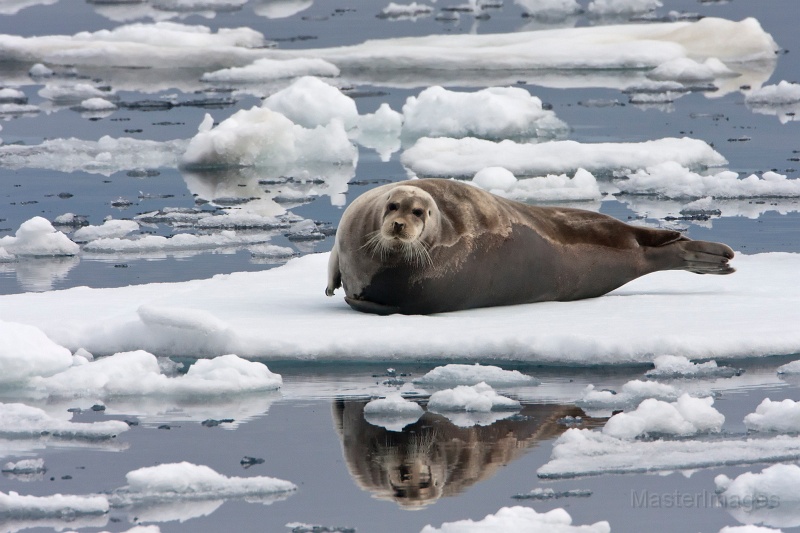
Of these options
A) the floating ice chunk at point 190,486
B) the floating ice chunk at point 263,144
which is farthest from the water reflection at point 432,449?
the floating ice chunk at point 263,144

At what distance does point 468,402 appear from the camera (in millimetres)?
5285

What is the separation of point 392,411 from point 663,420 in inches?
36.3

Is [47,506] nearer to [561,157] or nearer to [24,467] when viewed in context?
[24,467]

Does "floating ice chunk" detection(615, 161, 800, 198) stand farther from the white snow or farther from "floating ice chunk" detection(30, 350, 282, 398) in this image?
"floating ice chunk" detection(30, 350, 282, 398)

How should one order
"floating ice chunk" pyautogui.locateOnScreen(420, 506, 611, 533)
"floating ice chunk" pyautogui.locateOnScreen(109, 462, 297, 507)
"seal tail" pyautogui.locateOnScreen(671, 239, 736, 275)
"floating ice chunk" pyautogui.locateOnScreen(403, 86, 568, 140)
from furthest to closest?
"floating ice chunk" pyautogui.locateOnScreen(403, 86, 568, 140)
"seal tail" pyautogui.locateOnScreen(671, 239, 736, 275)
"floating ice chunk" pyautogui.locateOnScreen(109, 462, 297, 507)
"floating ice chunk" pyautogui.locateOnScreen(420, 506, 611, 533)

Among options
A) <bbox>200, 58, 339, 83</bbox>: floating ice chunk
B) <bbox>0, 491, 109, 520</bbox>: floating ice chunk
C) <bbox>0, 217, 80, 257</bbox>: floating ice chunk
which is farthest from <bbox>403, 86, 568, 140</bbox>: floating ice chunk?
<bbox>0, 491, 109, 520</bbox>: floating ice chunk

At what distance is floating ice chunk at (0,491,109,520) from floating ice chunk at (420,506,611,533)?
3.04ft

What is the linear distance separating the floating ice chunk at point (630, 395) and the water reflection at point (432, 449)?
8cm

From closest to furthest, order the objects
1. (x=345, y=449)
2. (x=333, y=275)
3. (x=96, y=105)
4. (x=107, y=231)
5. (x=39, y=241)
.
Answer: (x=345, y=449) → (x=333, y=275) → (x=39, y=241) → (x=107, y=231) → (x=96, y=105)

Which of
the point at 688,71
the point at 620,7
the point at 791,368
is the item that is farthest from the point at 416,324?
the point at 620,7

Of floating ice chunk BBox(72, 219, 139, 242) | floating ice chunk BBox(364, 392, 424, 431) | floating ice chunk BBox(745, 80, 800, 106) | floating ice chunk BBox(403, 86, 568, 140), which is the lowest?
floating ice chunk BBox(72, 219, 139, 242)

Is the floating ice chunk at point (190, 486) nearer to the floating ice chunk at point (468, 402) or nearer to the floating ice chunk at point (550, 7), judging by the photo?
the floating ice chunk at point (468, 402)

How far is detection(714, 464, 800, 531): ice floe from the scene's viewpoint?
13.5 feet

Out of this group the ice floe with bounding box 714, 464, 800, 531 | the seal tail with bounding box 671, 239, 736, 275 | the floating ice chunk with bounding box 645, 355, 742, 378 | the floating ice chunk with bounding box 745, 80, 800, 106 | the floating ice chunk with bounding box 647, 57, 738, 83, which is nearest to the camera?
the ice floe with bounding box 714, 464, 800, 531
